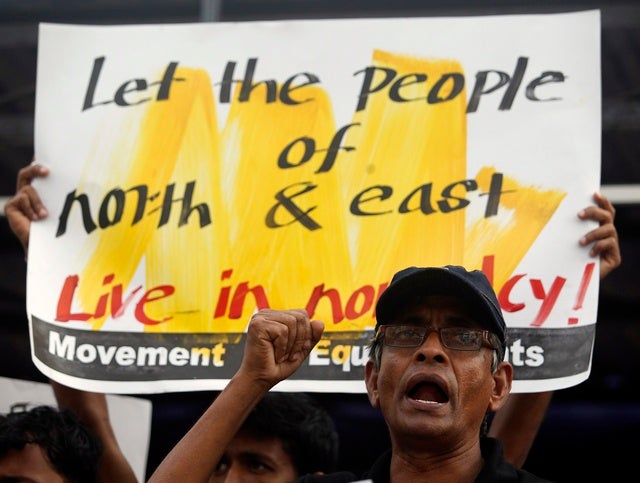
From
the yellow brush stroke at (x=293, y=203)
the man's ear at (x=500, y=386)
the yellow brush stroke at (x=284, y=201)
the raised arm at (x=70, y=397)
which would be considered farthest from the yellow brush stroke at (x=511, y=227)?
the raised arm at (x=70, y=397)

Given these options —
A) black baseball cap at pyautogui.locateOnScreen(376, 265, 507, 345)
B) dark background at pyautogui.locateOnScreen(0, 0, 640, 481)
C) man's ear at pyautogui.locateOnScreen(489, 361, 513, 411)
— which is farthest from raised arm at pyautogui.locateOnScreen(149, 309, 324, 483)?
dark background at pyautogui.locateOnScreen(0, 0, 640, 481)

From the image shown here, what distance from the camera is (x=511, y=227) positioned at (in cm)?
244

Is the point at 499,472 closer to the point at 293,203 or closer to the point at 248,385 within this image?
the point at 248,385

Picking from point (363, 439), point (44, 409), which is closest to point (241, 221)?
point (44, 409)

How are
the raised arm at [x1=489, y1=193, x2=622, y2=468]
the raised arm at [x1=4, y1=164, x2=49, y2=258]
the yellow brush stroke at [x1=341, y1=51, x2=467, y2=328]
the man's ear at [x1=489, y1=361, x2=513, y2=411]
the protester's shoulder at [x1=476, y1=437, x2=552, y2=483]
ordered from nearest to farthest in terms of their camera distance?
the protester's shoulder at [x1=476, y1=437, x2=552, y2=483] < the man's ear at [x1=489, y1=361, x2=513, y2=411] < the raised arm at [x1=489, y1=193, x2=622, y2=468] < the yellow brush stroke at [x1=341, y1=51, x2=467, y2=328] < the raised arm at [x1=4, y1=164, x2=49, y2=258]

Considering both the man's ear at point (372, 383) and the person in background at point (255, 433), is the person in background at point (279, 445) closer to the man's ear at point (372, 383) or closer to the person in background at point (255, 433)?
the person in background at point (255, 433)

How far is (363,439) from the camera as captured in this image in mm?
5316

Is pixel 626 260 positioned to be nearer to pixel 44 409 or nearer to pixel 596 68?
pixel 596 68

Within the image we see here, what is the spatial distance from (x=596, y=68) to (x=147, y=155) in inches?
36.8

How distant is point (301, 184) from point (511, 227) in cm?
43

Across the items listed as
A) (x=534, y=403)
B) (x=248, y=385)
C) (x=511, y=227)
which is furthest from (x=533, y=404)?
(x=248, y=385)

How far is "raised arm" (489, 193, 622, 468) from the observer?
2.33 meters

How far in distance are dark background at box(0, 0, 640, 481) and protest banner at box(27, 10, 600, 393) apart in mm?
370

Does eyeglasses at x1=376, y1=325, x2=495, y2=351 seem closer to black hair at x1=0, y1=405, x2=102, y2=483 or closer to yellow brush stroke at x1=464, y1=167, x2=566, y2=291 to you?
yellow brush stroke at x1=464, y1=167, x2=566, y2=291
